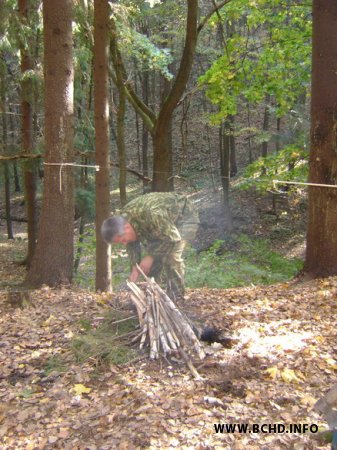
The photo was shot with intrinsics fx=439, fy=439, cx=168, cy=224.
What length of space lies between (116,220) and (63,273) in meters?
2.38

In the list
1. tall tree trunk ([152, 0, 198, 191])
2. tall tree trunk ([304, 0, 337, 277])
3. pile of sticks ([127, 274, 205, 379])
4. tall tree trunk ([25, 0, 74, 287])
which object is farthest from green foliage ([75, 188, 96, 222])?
pile of sticks ([127, 274, 205, 379])

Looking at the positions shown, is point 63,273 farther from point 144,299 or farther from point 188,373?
point 188,373

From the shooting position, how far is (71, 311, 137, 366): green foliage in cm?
418

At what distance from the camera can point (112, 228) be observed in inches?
197

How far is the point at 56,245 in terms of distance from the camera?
22.7ft

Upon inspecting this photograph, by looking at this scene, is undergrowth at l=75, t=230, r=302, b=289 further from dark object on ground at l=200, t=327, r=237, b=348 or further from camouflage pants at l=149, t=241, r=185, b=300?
dark object on ground at l=200, t=327, r=237, b=348

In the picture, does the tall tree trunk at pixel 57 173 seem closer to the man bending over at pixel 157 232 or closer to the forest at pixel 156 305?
the forest at pixel 156 305

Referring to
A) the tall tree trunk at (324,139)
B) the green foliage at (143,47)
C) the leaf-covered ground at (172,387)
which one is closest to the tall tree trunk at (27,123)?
the green foliage at (143,47)

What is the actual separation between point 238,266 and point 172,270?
7.05 m

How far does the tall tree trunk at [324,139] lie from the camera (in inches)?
245

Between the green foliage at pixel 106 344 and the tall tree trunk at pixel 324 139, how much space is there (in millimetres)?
3300

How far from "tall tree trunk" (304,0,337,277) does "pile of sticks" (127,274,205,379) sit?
2976mm

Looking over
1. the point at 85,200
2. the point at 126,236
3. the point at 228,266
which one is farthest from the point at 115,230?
the point at 85,200

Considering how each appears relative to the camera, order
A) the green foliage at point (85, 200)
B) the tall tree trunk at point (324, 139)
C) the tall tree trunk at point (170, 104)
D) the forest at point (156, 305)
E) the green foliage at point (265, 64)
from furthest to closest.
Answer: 1. the green foliage at point (85, 200)
2. the green foliage at point (265, 64)
3. the tall tree trunk at point (170, 104)
4. the tall tree trunk at point (324, 139)
5. the forest at point (156, 305)
